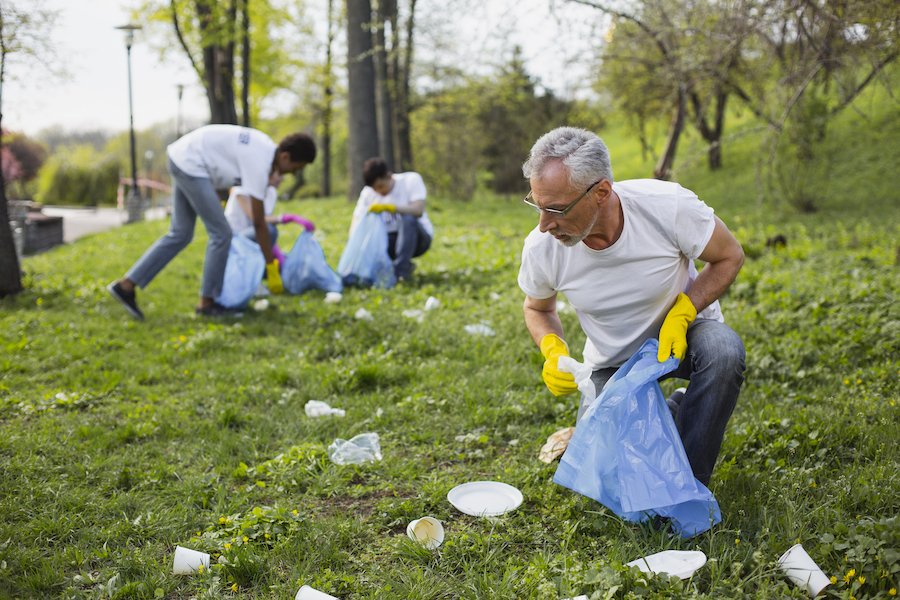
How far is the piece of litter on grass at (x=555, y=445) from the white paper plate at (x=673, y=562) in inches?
28.8

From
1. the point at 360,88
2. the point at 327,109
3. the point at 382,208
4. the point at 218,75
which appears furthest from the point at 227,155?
the point at 327,109

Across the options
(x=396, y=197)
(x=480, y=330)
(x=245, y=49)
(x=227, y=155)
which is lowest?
(x=480, y=330)

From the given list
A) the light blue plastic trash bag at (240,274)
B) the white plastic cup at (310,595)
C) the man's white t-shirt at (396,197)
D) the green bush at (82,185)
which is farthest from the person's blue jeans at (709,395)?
the green bush at (82,185)

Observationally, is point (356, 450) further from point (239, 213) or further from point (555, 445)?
point (239, 213)

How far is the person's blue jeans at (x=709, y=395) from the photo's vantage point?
2.22 meters

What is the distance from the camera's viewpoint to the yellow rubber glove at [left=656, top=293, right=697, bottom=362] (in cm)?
225

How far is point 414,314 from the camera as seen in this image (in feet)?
16.3

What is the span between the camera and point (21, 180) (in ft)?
131

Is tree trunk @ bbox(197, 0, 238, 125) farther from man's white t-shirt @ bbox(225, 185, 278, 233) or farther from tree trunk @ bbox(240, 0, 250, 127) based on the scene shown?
man's white t-shirt @ bbox(225, 185, 278, 233)

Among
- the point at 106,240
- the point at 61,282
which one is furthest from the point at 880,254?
the point at 106,240

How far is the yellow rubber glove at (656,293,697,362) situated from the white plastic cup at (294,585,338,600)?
1217 mm

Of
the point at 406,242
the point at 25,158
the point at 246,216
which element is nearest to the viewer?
the point at 246,216

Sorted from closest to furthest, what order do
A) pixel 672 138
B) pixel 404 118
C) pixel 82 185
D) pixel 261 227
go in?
pixel 261 227 < pixel 672 138 < pixel 404 118 < pixel 82 185

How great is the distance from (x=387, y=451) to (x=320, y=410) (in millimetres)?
547
